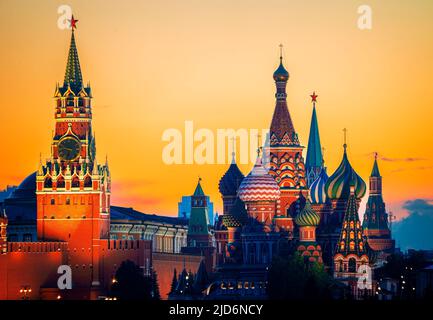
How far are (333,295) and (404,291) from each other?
1242 cm

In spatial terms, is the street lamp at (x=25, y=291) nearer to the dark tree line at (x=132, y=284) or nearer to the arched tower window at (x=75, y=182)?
the dark tree line at (x=132, y=284)

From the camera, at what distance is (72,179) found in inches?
7830

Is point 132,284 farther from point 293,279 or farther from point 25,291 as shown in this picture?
point 293,279

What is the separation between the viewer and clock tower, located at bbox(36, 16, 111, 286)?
7795 inches

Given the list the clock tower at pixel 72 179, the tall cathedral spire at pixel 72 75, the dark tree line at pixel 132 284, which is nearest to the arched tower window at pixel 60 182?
the clock tower at pixel 72 179

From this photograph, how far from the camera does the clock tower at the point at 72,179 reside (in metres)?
198

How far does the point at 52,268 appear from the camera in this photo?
638 feet

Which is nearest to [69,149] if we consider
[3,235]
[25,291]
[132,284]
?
[3,235]

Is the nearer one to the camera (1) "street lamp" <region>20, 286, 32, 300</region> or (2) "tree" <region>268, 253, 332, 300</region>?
(2) "tree" <region>268, 253, 332, 300</region>

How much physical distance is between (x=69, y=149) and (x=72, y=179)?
6.72 ft

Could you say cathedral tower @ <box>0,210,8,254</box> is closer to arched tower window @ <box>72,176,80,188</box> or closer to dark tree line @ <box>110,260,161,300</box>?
dark tree line @ <box>110,260,161,300</box>

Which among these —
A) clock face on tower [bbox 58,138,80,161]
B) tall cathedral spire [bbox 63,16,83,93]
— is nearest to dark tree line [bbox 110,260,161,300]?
clock face on tower [bbox 58,138,80,161]

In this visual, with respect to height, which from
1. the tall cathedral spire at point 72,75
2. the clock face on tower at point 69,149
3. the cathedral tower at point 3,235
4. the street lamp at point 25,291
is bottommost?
the street lamp at point 25,291
